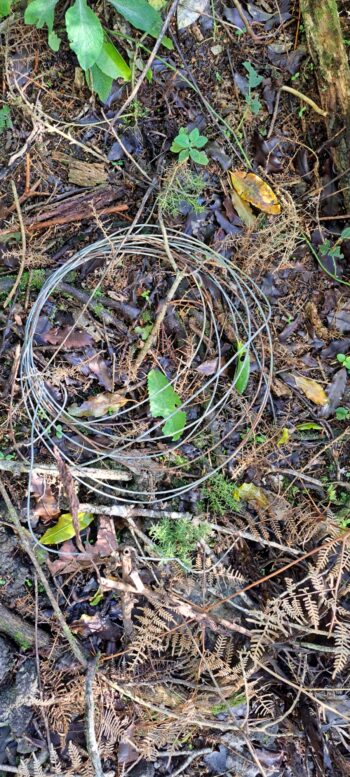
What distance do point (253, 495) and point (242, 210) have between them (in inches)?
57.2

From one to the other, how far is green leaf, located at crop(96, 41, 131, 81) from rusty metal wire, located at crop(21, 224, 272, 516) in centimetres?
69

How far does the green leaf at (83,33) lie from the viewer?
2232 mm

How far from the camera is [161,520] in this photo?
253 centimetres

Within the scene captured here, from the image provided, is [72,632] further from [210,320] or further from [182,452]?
[210,320]

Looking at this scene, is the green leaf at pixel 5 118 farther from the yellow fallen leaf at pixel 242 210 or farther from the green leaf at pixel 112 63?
the yellow fallen leaf at pixel 242 210

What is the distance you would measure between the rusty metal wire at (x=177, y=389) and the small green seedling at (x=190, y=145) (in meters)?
0.36

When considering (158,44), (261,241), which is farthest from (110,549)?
(158,44)

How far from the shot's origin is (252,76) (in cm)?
271

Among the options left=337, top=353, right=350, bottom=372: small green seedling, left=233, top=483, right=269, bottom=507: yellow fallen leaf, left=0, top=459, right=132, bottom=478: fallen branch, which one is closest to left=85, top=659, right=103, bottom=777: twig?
left=0, top=459, right=132, bottom=478: fallen branch

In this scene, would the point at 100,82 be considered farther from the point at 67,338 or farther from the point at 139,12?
the point at 67,338

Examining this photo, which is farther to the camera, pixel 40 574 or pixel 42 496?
pixel 42 496

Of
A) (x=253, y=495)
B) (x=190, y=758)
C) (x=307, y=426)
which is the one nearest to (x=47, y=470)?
(x=253, y=495)

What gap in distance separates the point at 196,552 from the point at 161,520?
0.23 meters

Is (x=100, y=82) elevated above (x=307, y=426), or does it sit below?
above
